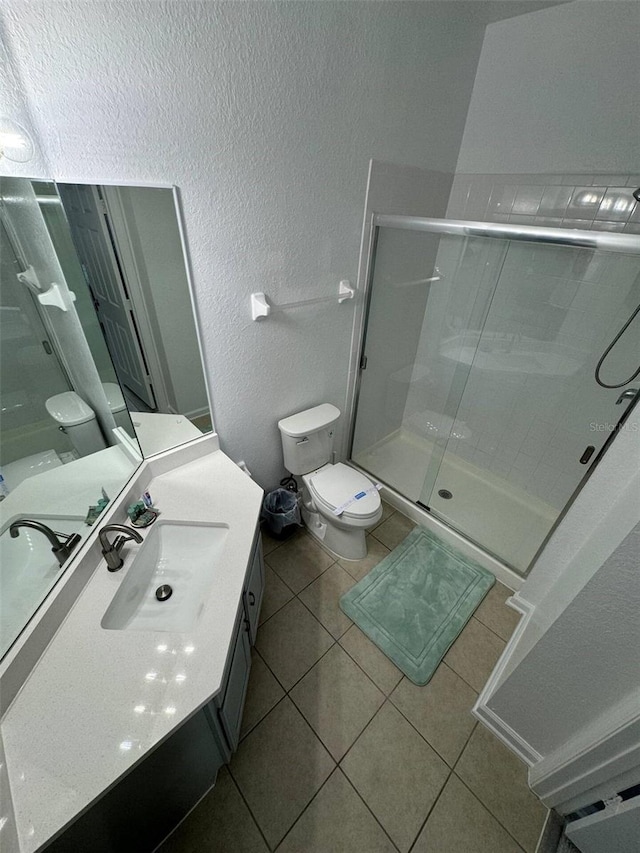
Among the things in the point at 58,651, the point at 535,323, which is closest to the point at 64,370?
the point at 58,651

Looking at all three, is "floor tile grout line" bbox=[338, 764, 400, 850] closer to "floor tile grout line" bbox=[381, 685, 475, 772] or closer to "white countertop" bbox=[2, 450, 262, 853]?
"floor tile grout line" bbox=[381, 685, 475, 772]

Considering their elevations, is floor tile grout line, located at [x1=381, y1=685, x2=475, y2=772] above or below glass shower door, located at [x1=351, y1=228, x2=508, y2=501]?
below

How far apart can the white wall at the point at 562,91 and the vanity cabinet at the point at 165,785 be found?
7.96ft

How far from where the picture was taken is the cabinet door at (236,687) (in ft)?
3.22

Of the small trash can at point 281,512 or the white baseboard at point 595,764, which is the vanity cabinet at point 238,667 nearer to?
the small trash can at point 281,512

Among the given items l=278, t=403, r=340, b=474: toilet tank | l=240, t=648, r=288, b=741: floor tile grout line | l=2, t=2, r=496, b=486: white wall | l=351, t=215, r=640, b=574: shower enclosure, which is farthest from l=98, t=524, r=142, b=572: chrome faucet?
l=351, t=215, r=640, b=574: shower enclosure

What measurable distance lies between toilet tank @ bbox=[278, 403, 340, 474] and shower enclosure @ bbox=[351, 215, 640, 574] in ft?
1.41

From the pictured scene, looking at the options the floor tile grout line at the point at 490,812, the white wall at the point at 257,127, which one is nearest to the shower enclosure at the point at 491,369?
the white wall at the point at 257,127

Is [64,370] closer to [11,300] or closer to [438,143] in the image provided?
[11,300]

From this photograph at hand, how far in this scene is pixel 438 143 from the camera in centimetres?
173

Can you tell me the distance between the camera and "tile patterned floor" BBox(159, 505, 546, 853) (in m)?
1.05

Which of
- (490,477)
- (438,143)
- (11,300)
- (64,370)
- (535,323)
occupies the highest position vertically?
(438,143)

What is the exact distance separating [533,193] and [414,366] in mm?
1111

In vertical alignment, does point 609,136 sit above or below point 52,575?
above
